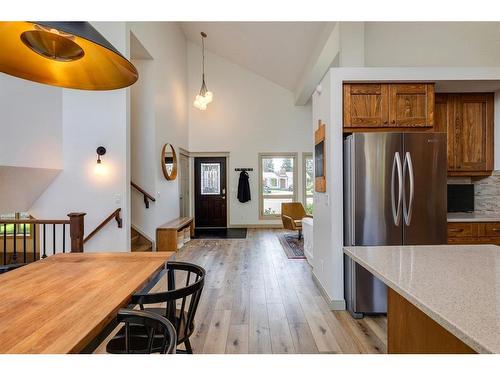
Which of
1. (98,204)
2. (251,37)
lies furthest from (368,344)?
(251,37)

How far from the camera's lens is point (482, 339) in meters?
0.74

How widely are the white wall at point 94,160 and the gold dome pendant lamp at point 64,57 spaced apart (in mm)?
2708

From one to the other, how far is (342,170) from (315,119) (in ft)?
3.56

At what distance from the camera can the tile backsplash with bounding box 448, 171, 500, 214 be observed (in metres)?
3.44

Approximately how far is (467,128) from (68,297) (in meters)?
4.17

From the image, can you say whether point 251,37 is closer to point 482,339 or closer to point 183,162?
point 183,162

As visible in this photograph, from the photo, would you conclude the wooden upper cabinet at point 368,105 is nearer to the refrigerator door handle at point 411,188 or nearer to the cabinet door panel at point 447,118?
the refrigerator door handle at point 411,188

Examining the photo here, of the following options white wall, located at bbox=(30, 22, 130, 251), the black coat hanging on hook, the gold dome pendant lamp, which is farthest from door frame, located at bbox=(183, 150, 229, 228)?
the gold dome pendant lamp

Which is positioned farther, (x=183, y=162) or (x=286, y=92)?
(x=286, y=92)

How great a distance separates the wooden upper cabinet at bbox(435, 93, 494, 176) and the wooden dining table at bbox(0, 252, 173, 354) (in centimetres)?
342

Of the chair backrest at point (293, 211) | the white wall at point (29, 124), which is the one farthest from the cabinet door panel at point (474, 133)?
the white wall at point (29, 124)

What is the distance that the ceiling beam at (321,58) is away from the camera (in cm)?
367

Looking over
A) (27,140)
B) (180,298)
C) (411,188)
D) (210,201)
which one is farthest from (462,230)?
(210,201)

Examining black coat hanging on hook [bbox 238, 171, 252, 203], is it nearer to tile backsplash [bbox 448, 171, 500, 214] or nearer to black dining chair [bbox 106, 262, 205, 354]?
tile backsplash [bbox 448, 171, 500, 214]
